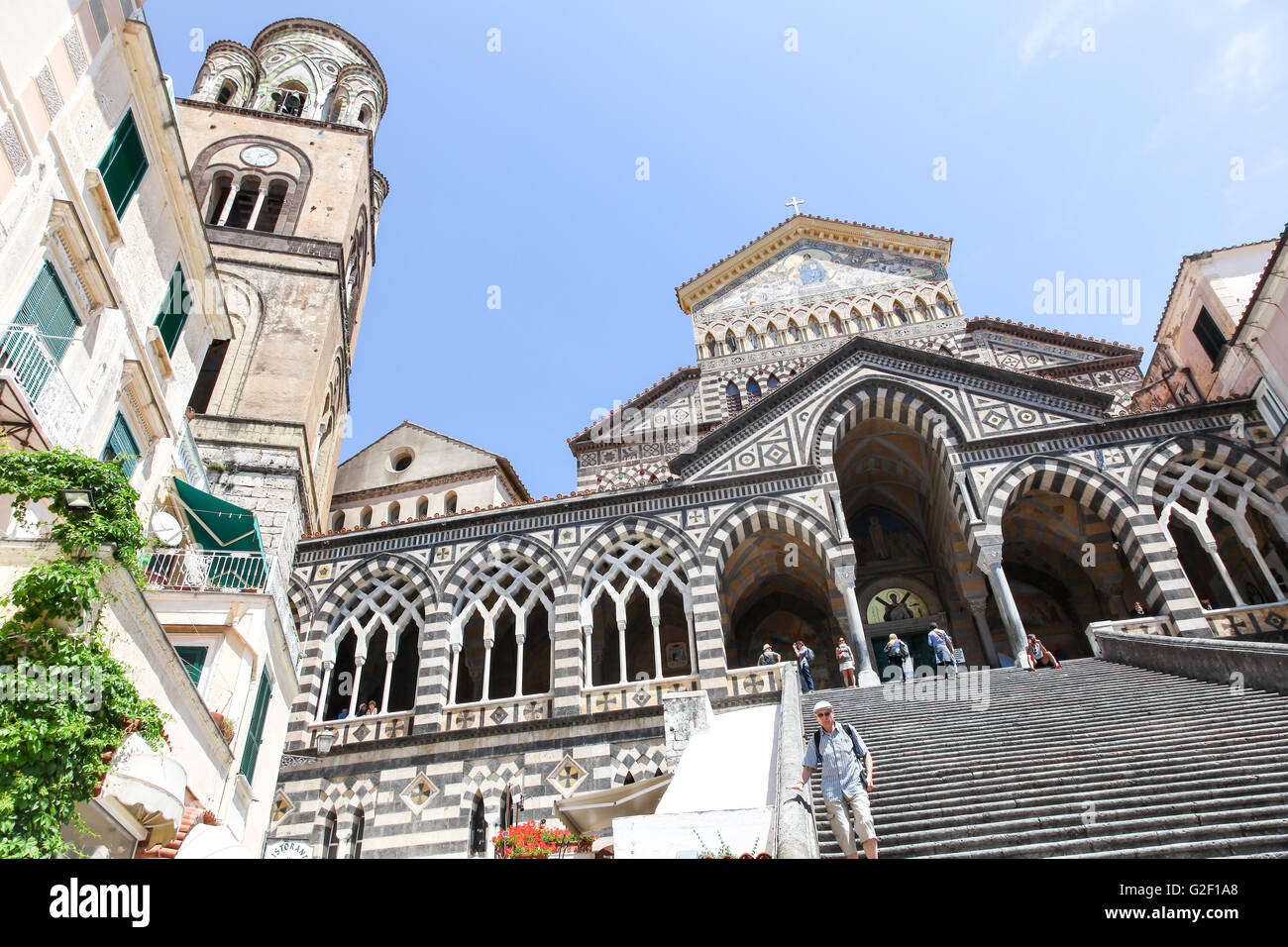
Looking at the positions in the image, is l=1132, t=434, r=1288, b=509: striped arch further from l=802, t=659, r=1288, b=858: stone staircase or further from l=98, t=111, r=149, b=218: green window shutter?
l=98, t=111, r=149, b=218: green window shutter

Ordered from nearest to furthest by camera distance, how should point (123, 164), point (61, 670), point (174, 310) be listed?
point (61, 670) → point (123, 164) → point (174, 310)

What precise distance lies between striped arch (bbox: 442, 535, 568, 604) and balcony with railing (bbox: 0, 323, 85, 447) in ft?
31.1

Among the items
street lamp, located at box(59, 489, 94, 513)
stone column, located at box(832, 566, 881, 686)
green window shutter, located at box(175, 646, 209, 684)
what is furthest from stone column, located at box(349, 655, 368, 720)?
stone column, located at box(832, 566, 881, 686)

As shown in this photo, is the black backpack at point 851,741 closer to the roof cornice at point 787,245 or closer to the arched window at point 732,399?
the arched window at point 732,399

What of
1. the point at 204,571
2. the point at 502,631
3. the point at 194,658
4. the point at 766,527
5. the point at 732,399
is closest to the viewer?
the point at 194,658

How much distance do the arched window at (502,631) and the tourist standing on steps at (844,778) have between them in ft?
39.9

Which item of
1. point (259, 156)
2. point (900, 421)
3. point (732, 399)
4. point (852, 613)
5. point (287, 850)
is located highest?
point (259, 156)

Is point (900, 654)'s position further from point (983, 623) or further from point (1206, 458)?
point (1206, 458)

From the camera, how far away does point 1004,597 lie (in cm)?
1798

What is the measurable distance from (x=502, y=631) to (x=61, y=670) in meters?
14.7

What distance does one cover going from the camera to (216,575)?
15.4 metres

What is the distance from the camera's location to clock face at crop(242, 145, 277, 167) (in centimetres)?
2919

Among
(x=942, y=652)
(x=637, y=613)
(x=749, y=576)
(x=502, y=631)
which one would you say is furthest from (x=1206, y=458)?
(x=502, y=631)
